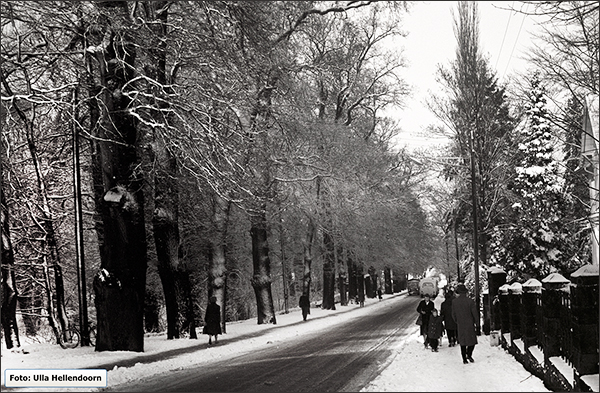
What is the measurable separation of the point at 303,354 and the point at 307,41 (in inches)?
379

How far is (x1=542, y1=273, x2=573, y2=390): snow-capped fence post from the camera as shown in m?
10.4

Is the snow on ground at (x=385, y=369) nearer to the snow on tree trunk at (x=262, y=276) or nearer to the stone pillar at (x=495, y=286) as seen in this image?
the stone pillar at (x=495, y=286)

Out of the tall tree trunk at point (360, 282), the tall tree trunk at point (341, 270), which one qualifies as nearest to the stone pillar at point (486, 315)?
the tall tree trunk at point (341, 270)

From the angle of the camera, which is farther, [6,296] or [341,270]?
[341,270]

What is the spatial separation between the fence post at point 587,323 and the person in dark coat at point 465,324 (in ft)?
14.6

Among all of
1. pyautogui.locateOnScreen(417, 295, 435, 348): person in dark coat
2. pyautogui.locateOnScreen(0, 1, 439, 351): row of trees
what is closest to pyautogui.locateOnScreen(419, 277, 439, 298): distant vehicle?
pyautogui.locateOnScreen(0, 1, 439, 351): row of trees

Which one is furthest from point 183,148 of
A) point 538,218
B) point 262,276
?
point 538,218

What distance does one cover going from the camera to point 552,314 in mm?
10906

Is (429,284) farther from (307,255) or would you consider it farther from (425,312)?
(425,312)

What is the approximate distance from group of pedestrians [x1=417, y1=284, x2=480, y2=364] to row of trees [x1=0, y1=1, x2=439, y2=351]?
4.86 meters

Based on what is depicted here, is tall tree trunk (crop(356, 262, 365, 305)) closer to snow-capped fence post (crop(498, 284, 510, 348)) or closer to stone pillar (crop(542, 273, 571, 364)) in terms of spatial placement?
snow-capped fence post (crop(498, 284, 510, 348))

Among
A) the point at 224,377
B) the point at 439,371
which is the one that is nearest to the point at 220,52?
the point at 224,377

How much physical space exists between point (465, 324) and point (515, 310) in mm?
1470

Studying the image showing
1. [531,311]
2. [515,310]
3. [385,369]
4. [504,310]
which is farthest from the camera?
[504,310]
